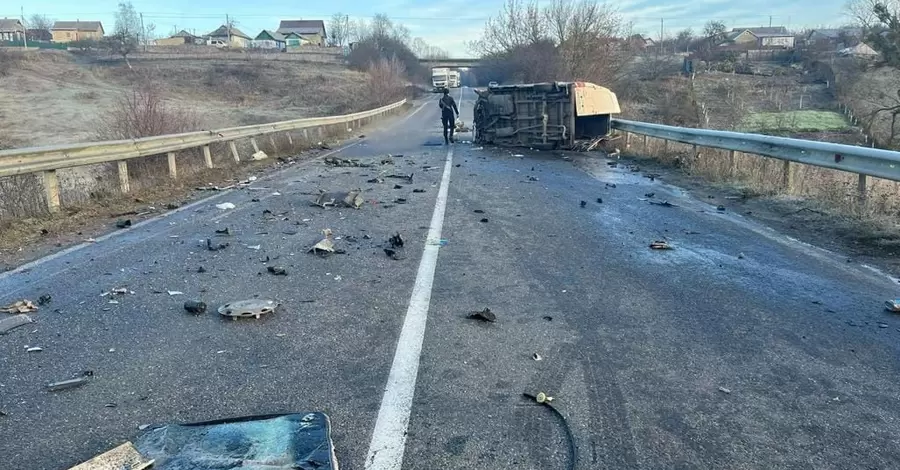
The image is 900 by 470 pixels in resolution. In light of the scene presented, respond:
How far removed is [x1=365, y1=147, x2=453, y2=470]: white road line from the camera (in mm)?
2766

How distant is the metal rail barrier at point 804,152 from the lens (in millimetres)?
7523

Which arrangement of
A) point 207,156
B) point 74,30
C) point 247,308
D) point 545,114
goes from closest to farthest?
point 247,308, point 207,156, point 545,114, point 74,30

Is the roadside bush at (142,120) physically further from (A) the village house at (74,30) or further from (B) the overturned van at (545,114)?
(A) the village house at (74,30)

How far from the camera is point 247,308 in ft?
15.5

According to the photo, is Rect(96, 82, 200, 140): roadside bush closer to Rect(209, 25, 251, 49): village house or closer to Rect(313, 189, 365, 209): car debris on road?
Rect(313, 189, 365, 209): car debris on road

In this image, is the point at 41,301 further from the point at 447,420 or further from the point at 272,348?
the point at 447,420

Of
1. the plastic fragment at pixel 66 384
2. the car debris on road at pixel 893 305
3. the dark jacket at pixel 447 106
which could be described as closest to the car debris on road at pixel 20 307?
the plastic fragment at pixel 66 384

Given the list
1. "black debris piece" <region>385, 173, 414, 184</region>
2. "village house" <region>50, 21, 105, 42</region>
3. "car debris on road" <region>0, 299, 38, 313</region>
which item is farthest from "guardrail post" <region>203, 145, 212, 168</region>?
"village house" <region>50, 21, 105, 42</region>

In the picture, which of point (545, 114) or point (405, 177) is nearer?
point (405, 177)

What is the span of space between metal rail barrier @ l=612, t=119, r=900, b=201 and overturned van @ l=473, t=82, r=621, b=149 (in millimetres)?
4199

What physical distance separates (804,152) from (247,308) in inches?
323

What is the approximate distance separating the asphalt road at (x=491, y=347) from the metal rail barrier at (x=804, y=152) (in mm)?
1586

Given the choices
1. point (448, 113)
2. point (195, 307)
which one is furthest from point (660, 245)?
point (448, 113)

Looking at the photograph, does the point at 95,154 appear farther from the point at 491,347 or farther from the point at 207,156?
the point at 491,347
